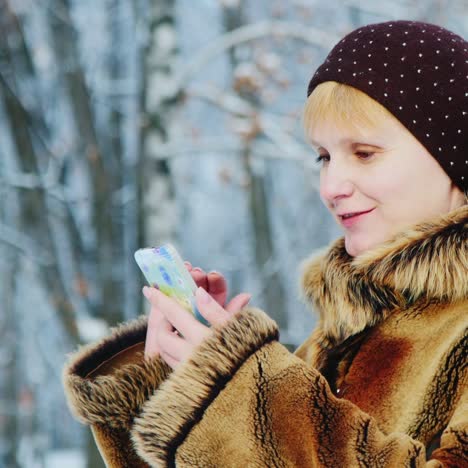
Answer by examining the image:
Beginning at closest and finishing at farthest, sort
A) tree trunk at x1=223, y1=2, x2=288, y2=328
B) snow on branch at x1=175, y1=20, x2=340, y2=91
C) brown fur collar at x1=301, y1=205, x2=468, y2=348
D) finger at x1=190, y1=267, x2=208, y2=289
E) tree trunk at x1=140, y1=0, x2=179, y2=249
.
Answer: brown fur collar at x1=301, y1=205, x2=468, y2=348 < finger at x1=190, y1=267, x2=208, y2=289 < tree trunk at x1=140, y1=0, x2=179, y2=249 < snow on branch at x1=175, y1=20, x2=340, y2=91 < tree trunk at x1=223, y1=2, x2=288, y2=328

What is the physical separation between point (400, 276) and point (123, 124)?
6592 mm

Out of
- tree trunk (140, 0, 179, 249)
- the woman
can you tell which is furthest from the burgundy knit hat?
tree trunk (140, 0, 179, 249)

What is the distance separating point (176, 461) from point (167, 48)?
4366 mm

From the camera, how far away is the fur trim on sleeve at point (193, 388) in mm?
1450

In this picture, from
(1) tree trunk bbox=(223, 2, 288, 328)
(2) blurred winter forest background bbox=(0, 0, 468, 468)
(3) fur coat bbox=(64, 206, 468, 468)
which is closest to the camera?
(3) fur coat bbox=(64, 206, 468, 468)

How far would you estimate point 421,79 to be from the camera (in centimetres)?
169

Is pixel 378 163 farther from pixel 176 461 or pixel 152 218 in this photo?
pixel 152 218

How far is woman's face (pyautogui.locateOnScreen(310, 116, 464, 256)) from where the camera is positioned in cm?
160

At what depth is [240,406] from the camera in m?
1.43

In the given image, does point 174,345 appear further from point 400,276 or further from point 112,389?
point 400,276

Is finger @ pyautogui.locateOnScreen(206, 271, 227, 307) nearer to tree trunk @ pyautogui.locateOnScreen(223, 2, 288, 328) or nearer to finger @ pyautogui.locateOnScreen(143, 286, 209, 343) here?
finger @ pyautogui.locateOnScreen(143, 286, 209, 343)

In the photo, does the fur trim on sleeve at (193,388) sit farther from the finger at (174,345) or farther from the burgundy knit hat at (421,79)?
the burgundy knit hat at (421,79)

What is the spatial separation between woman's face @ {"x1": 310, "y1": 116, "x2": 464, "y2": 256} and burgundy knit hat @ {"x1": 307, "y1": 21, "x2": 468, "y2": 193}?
1.4 inches

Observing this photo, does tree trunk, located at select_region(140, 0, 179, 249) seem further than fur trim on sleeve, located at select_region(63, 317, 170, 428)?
Yes
